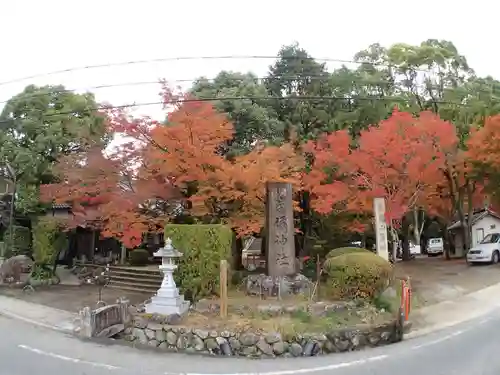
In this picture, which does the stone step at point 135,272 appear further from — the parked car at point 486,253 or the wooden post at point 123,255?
the parked car at point 486,253

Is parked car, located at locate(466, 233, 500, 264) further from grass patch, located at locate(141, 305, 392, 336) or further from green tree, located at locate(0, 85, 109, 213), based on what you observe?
green tree, located at locate(0, 85, 109, 213)

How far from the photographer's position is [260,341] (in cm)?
927

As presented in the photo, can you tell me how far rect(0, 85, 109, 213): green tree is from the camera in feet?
62.7

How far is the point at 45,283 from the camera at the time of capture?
1836 cm

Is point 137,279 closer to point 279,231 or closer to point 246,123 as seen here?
point 279,231

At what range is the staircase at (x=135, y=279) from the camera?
17.4 meters

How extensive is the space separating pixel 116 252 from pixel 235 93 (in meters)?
12.9

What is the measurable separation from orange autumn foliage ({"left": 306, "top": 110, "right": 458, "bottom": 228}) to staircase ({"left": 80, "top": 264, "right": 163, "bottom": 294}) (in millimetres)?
7694

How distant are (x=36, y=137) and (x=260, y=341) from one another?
15.3 metres

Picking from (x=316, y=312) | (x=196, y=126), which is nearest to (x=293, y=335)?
(x=316, y=312)

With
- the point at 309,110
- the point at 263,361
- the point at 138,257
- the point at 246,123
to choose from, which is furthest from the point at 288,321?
the point at 309,110

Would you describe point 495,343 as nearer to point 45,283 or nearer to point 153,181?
point 153,181

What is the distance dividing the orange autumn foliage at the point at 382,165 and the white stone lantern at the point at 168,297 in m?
9.21

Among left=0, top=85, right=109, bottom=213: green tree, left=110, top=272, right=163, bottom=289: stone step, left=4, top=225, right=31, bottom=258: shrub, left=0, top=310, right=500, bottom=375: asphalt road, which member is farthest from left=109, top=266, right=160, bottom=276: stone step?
left=0, top=310, right=500, bottom=375: asphalt road
